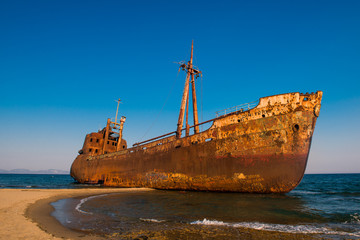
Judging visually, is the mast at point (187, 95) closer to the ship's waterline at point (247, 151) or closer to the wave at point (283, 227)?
the ship's waterline at point (247, 151)

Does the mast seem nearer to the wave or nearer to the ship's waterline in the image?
the ship's waterline

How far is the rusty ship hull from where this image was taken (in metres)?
10.4

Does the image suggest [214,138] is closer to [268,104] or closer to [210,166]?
[210,166]

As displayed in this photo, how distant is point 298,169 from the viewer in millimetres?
10242

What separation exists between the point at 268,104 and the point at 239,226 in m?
8.05

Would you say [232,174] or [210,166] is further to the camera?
[210,166]

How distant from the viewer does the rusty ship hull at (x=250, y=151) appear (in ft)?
34.1

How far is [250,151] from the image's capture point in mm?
11008

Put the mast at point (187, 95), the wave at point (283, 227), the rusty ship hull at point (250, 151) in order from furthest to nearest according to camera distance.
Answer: the mast at point (187, 95) → the rusty ship hull at point (250, 151) → the wave at point (283, 227)

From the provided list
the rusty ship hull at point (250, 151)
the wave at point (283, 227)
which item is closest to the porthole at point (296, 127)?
the rusty ship hull at point (250, 151)

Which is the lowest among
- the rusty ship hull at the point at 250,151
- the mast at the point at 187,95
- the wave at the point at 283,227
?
the wave at the point at 283,227

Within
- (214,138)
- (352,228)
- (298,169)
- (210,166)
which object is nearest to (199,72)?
(214,138)

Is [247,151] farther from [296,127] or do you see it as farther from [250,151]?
[296,127]

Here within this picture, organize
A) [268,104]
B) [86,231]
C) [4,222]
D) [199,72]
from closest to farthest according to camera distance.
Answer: [86,231] < [4,222] < [268,104] < [199,72]
